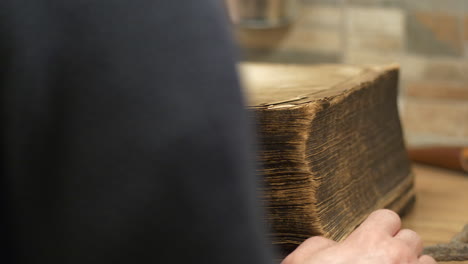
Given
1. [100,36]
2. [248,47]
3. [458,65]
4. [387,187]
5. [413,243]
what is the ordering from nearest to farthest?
[100,36], [413,243], [387,187], [458,65], [248,47]

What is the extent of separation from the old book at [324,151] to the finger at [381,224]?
0.19 ft

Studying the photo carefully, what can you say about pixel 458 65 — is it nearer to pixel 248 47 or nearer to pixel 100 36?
pixel 248 47

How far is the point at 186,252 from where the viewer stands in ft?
0.92

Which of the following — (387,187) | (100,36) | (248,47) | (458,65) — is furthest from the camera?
(248,47)

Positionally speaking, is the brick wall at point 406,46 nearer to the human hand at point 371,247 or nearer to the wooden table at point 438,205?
the wooden table at point 438,205

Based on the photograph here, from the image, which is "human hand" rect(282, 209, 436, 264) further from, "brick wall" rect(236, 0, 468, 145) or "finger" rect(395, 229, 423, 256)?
"brick wall" rect(236, 0, 468, 145)

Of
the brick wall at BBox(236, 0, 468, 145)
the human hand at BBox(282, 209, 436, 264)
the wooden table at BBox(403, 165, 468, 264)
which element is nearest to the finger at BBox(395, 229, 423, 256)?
the human hand at BBox(282, 209, 436, 264)

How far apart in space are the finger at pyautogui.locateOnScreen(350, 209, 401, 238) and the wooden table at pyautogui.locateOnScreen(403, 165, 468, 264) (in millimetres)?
168

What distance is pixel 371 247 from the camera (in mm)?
565

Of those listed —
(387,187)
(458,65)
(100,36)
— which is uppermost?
(100,36)

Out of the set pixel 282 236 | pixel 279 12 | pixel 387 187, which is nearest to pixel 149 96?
pixel 282 236

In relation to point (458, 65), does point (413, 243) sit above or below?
below

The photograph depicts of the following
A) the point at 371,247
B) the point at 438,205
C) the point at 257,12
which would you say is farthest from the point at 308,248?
the point at 257,12

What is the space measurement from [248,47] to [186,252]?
4.44 ft
